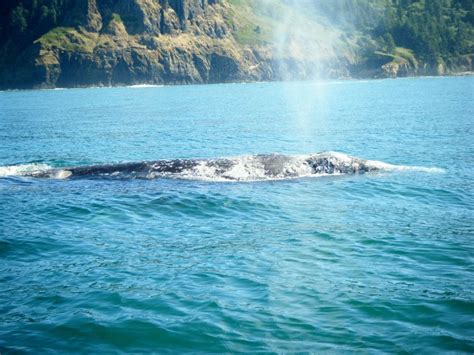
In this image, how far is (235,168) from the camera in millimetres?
26844

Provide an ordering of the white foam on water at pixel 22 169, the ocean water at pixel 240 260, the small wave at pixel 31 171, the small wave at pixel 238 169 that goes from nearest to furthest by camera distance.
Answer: the ocean water at pixel 240 260, the small wave at pixel 238 169, the small wave at pixel 31 171, the white foam on water at pixel 22 169

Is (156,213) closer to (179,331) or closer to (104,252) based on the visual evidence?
(104,252)

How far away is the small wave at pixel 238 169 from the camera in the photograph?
2642 centimetres

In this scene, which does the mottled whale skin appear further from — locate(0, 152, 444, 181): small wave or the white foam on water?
the white foam on water

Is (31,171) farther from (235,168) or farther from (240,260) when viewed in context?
(240,260)

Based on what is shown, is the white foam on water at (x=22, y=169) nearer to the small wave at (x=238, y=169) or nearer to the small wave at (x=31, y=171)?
the small wave at (x=31, y=171)

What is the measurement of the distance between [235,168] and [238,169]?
20 centimetres

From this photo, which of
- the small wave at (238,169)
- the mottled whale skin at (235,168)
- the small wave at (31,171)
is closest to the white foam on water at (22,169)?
the small wave at (31,171)

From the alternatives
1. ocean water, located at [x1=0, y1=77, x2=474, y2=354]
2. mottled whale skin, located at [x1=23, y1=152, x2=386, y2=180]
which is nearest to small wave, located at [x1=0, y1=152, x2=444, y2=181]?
mottled whale skin, located at [x1=23, y1=152, x2=386, y2=180]

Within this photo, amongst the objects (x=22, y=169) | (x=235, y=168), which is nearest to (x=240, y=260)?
(x=235, y=168)

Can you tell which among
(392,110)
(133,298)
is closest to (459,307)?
(133,298)

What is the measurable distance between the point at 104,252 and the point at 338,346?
8289mm

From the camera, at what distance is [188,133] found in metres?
51.2

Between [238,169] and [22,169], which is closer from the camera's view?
[238,169]
